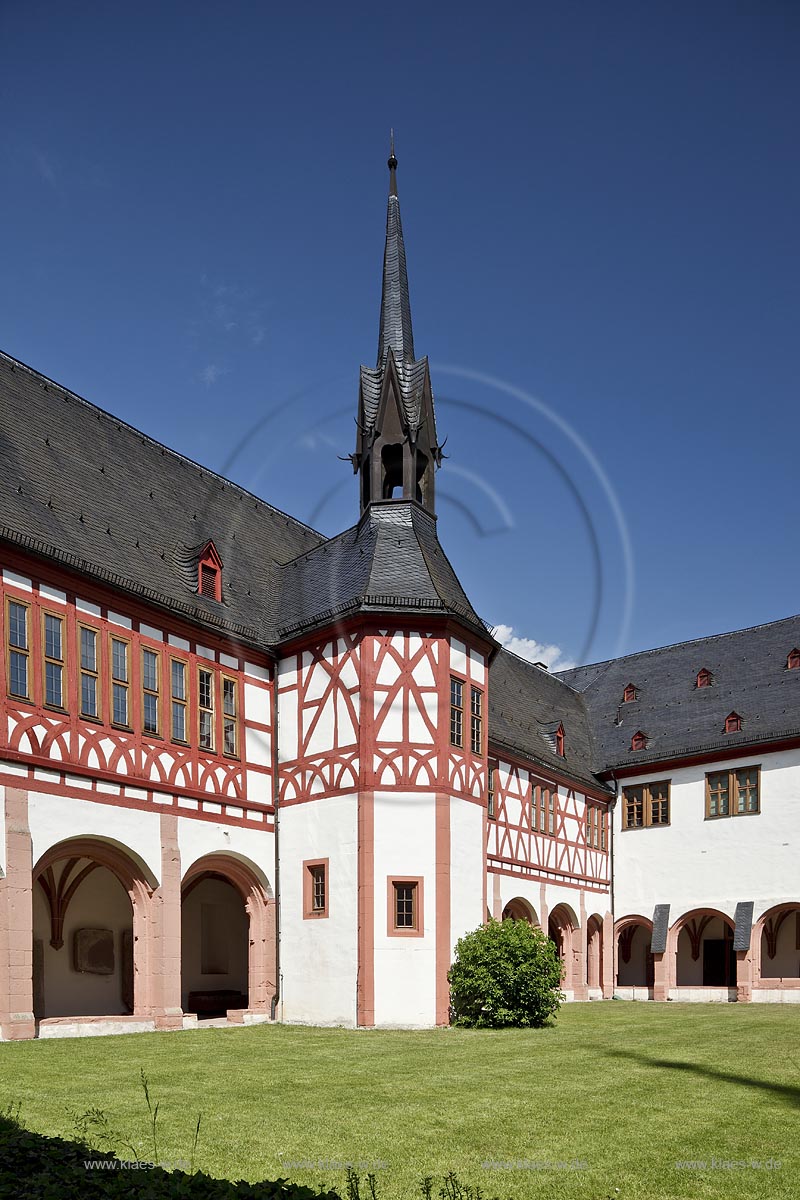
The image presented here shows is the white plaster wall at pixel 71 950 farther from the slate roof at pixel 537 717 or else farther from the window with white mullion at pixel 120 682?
the slate roof at pixel 537 717

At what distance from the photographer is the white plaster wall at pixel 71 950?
22500 mm

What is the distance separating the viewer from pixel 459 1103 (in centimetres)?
1156

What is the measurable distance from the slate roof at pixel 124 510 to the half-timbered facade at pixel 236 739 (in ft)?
0.23

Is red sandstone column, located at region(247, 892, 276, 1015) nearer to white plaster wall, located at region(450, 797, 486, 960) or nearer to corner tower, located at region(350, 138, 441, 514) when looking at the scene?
white plaster wall, located at region(450, 797, 486, 960)

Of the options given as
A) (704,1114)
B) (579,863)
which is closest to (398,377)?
(579,863)

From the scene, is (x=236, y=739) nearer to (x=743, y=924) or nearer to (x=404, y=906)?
(x=404, y=906)

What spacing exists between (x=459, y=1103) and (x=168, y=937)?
10.7 metres

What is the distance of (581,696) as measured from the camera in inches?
1713

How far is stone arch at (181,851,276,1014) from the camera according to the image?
76.6 feet

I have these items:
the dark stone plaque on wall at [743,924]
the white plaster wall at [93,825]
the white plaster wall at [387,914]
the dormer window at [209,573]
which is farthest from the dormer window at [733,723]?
the white plaster wall at [93,825]

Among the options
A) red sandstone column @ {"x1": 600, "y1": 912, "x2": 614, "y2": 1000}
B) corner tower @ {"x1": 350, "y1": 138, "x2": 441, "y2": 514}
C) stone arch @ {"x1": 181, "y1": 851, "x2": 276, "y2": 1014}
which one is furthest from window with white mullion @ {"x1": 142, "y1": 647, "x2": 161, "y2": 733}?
red sandstone column @ {"x1": 600, "y1": 912, "x2": 614, "y2": 1000}

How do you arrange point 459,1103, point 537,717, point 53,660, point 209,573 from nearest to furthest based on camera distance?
point 459,1103
point 53,660
point 209,573
point 537,717

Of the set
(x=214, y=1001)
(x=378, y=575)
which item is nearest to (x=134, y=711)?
(x=378, y=575)

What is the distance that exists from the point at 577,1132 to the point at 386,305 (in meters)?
22.9
